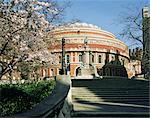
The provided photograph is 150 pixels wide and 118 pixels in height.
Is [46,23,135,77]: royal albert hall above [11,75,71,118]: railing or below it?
above

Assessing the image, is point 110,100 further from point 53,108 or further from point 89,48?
point 89,48

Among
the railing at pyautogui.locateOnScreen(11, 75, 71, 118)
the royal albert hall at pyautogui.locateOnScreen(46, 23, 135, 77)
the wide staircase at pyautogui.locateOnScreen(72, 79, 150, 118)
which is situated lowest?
the wide staircase at pyautogui.locateOnScreen(72, 79, 150, 118)

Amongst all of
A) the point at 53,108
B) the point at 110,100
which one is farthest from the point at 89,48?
the point at 53,108

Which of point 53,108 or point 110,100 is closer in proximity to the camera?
point 53,108

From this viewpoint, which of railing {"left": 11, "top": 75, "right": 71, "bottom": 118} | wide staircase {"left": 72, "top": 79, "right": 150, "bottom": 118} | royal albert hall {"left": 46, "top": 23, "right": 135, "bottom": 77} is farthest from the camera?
royal albert hall {"left": 46, "top": 23, "right": 135, "bottom": 77}

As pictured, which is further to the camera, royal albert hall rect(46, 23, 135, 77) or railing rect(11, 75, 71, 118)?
royal albert hall rect(46, 23, 135, 77)

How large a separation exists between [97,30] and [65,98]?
71.8 meters

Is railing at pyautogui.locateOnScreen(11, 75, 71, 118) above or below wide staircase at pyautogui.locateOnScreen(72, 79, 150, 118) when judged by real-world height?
above

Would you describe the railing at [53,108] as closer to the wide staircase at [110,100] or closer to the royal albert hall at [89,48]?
the wide staircase at [110,100]

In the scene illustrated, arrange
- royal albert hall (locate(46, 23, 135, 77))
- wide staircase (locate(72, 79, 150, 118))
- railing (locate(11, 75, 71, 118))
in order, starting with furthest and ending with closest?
royal albert hall (locate(46, 23, 135, 77)), wide staircase (locate(72, 79, 150, 118)), railing (locate(11, 75, 71, 118))

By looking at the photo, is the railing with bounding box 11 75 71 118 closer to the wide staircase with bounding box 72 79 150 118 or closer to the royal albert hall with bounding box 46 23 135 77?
the wide staircase with bounding box 72 79 150 118

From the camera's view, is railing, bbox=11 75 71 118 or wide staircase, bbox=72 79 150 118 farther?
wide staircase, bbox=72 79 150 118

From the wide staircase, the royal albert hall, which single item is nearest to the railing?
the wide staircase

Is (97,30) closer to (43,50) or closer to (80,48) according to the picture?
(80,48)
